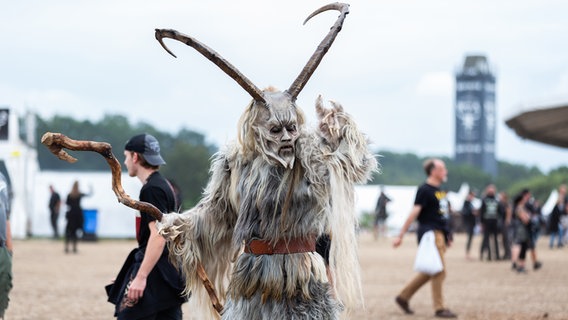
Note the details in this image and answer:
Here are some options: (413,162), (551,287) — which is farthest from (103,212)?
(413,162)

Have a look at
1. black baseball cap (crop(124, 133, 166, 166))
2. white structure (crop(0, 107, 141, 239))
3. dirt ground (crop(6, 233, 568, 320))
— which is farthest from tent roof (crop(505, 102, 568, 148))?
black baseball cap (crop(124, 133, 166, 166))

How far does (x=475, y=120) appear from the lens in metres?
192

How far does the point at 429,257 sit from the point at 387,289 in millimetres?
5036

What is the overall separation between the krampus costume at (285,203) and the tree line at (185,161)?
6573 cm

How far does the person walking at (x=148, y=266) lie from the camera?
6309 mm

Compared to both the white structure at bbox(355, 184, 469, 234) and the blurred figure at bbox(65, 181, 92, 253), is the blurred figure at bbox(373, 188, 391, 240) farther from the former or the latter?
the blurred figure at bbox(65, 181, 92, 253)

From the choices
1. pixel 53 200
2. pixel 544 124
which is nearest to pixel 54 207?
pixel 53 200

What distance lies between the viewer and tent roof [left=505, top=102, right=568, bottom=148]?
37156 millimetres

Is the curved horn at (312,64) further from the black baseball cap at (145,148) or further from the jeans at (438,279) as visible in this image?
the jeans at (438,279)

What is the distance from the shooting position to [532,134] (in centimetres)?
4488

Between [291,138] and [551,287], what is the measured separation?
43.0 feet

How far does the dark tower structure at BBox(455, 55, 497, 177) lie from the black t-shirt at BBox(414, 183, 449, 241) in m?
179

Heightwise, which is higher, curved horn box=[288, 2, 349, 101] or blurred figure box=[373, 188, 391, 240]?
curved horn box=[288, 2, 349, 101]

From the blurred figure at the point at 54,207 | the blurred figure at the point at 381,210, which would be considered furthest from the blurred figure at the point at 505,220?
the blurred figure at the point at 54,207
